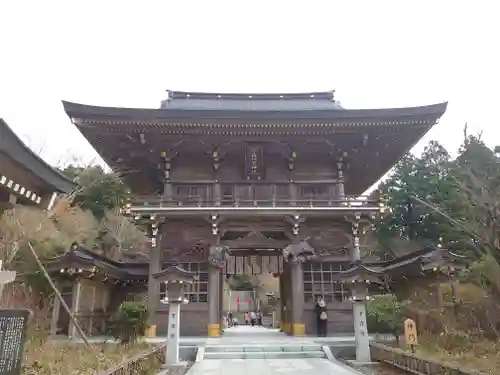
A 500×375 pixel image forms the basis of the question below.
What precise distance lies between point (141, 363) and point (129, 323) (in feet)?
10.5

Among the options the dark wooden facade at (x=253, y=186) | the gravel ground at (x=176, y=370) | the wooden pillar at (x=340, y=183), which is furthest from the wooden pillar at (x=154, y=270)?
the wooden pillar at (x=340, y=183)

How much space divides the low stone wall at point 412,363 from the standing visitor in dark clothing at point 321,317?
382cm

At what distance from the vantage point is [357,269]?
1070 centimetres

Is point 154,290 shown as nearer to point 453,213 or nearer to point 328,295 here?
point 328,295

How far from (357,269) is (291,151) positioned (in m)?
6.87

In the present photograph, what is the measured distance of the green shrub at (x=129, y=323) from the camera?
11.3 meters

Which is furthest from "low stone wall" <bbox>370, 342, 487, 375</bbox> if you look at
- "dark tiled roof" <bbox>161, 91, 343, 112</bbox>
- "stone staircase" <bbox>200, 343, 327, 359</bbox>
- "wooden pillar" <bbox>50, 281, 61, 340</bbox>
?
"dark tiled roof" <bbox>161, 91, 343, 112</bbox>

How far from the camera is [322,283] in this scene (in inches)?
620

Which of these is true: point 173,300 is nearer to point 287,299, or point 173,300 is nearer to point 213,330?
point 213,330

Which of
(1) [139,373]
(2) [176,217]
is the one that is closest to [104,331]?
(2) [176,217]

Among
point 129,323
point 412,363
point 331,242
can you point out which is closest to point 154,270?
point 129,323

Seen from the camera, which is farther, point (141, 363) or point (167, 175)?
point (167, 175)

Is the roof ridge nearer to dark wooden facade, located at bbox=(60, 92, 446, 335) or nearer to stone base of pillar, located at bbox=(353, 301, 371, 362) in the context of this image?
dark wooden facade, located at bbox=(60, 92, 446, 335)

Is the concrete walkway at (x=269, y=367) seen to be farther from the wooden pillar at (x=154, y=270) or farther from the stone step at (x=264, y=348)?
the wooden pillar at (x=154, y=270)
